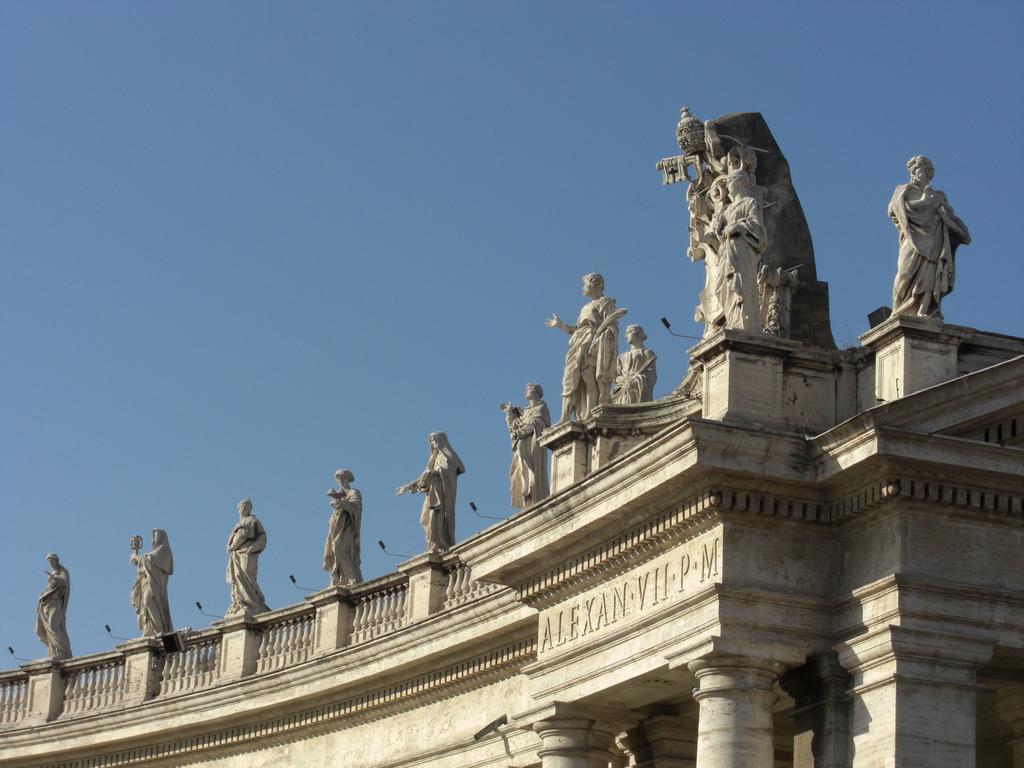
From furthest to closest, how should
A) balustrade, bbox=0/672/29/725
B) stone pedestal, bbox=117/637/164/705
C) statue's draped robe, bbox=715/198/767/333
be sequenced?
balustrade, bbox=0/672/29/725 < stone pedestal, bbox=117/637/164/705 < statue's draped robe, bbox=715/198/767/333

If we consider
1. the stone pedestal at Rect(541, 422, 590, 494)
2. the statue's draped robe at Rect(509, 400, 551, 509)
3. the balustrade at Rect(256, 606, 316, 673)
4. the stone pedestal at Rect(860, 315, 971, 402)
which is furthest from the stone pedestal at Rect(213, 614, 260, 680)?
the stone pedestal at Rect(860, 315, 971, 402)

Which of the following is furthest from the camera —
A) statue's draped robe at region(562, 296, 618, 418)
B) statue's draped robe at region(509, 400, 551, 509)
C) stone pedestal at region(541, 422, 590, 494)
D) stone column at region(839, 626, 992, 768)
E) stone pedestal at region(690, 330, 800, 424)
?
statue's draped robe at region(509, 400, 551, 509)

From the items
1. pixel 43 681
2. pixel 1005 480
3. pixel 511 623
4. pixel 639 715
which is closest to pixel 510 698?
pixel 511 623

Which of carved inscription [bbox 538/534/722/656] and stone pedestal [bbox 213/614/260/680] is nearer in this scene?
carved inscription [bbox 538/534/722/656]

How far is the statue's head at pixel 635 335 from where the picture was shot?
141 ft

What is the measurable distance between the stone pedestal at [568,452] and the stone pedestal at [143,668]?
16.0 meters

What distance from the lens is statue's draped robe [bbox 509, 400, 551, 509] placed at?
43469 mm

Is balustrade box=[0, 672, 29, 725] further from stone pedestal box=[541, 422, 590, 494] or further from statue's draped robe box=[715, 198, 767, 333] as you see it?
statue's draped robe box=[715, 198, 767, 333]

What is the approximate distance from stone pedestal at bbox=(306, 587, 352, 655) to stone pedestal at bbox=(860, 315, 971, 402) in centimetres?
1691

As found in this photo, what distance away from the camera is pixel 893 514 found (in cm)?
3284

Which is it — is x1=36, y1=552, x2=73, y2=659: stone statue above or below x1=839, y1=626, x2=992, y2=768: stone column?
above

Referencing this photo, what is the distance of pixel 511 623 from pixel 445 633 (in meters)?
2.48

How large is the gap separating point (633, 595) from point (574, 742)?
280cm

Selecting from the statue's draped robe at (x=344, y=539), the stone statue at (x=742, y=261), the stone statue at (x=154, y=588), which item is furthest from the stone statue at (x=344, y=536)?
the stone statue at (x=742, y=261)
